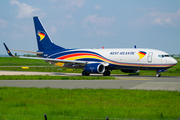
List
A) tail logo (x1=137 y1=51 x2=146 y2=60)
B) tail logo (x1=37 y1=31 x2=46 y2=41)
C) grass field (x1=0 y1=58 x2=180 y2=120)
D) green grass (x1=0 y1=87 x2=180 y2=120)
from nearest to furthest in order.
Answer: grass field (x1=0 y1=58 x2=180 y2=120) < green grass (x1=0 y1=87 x2=180 y2=120) < tail logo (x1=137 y1=51 x2=146 y2=60) < tail logo (x1=37 y1=31 x2=46 y2=41)

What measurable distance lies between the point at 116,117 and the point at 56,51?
35164 millimetres

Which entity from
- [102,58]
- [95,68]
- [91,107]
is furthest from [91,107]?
[102,58]

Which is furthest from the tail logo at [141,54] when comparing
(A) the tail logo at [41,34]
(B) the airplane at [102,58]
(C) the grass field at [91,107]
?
(C) the grass field at [91,107]

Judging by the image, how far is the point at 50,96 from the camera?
1578cm

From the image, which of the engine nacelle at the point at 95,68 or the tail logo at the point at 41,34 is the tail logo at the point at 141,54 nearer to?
the engine nacelle at the point at 95,68

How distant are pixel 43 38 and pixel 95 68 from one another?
13.2m

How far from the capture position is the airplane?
114ft

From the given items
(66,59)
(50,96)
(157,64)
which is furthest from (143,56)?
(50,96)

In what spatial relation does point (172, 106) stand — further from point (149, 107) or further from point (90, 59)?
point (90, 59)

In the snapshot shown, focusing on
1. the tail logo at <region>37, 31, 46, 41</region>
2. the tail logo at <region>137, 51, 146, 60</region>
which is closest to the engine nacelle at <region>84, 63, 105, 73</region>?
the tail logo at <region>137, 51, 146, 60</region>

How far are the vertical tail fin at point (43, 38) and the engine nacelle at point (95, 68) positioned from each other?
30.0ft

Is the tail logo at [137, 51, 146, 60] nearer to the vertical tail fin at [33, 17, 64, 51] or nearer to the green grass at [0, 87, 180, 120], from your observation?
the vertical tail fin at [33, 17, 64, 51]

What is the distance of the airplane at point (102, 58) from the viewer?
34.8 metres

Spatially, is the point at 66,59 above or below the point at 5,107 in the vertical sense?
above
